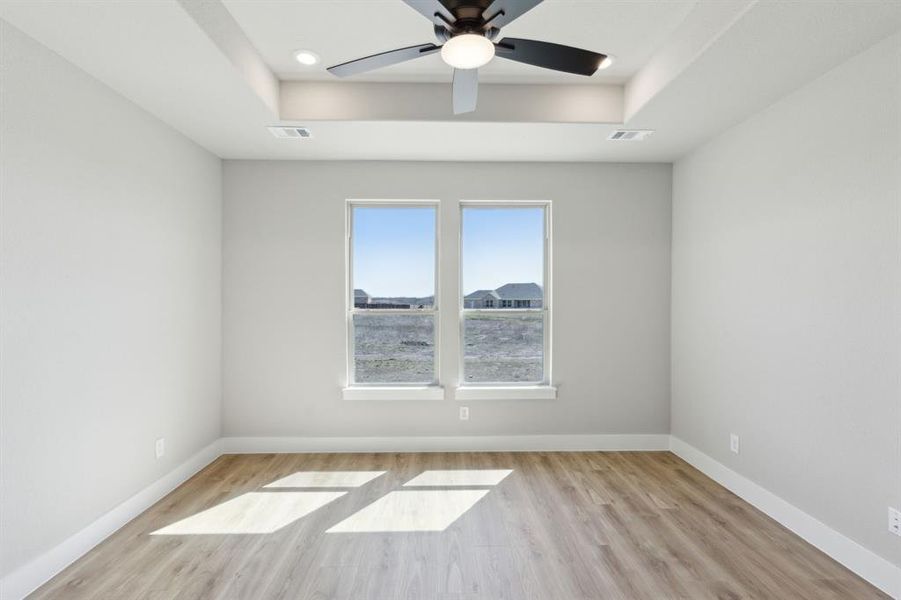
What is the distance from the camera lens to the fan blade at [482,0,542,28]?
151cm

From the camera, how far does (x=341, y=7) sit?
2.17 m

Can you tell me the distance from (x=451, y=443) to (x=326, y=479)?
112 centimetres

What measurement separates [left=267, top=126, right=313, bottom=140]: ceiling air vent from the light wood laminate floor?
2575mm

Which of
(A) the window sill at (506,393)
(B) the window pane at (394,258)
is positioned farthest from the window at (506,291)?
(B) the window pane at (394,258)

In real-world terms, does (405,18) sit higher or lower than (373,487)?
higher

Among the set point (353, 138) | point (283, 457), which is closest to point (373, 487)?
point (283, 457)

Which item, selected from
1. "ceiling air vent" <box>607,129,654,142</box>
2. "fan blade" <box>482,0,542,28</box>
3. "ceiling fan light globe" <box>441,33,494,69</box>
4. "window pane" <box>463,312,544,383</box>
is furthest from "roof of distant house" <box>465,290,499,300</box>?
"fan blade" <box>482,0,542,28</box>

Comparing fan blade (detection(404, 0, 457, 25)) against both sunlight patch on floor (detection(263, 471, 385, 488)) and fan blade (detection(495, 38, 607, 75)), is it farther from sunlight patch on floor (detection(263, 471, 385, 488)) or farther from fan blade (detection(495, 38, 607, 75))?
sunlight patch on floor (detection(263, 471, 385, 488))

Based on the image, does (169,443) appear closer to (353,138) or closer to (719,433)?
(353,138)

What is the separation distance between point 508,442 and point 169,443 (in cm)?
266

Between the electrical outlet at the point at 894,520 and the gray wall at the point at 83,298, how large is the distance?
401 cm

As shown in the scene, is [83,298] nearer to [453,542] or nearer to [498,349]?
[453,542]

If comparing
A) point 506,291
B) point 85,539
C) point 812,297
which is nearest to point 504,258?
point 506,291

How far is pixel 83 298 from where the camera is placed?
7.60 ft
